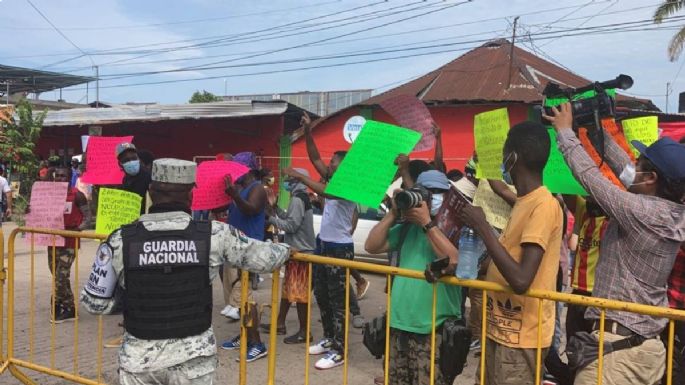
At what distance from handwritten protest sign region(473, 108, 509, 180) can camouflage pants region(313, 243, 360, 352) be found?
2188 millimetres

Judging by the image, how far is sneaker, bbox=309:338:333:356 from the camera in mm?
5340

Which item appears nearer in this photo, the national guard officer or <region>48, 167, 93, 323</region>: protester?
the national guard officer

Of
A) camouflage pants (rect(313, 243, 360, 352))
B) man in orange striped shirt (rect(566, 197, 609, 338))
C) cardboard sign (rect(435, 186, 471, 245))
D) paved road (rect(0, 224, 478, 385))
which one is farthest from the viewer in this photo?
camouflage pants (rect(313, 243, 360, 352))

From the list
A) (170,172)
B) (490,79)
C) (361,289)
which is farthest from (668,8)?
(170,172)

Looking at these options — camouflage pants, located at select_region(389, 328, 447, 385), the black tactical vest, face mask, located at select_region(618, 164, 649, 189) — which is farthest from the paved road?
face mask, located at select_region(618, 164, 649, 189)

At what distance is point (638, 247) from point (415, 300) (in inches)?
43.3

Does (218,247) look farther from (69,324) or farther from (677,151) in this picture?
(69,324)

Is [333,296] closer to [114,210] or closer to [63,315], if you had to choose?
[114,210]

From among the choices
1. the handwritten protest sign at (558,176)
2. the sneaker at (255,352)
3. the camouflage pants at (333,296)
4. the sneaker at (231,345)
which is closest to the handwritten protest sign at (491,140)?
the handwritten protest sign at (558,176)

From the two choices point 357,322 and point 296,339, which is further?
point 357,322

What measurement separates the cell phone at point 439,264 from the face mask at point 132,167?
3.63 metres

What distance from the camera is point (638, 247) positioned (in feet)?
7.91

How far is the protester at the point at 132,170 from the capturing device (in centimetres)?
519

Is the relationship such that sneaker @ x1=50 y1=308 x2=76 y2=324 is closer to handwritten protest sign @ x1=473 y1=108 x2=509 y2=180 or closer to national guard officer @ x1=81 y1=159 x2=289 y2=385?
national guard officer @ x1=81 y1=159 x2=289 y2=385
